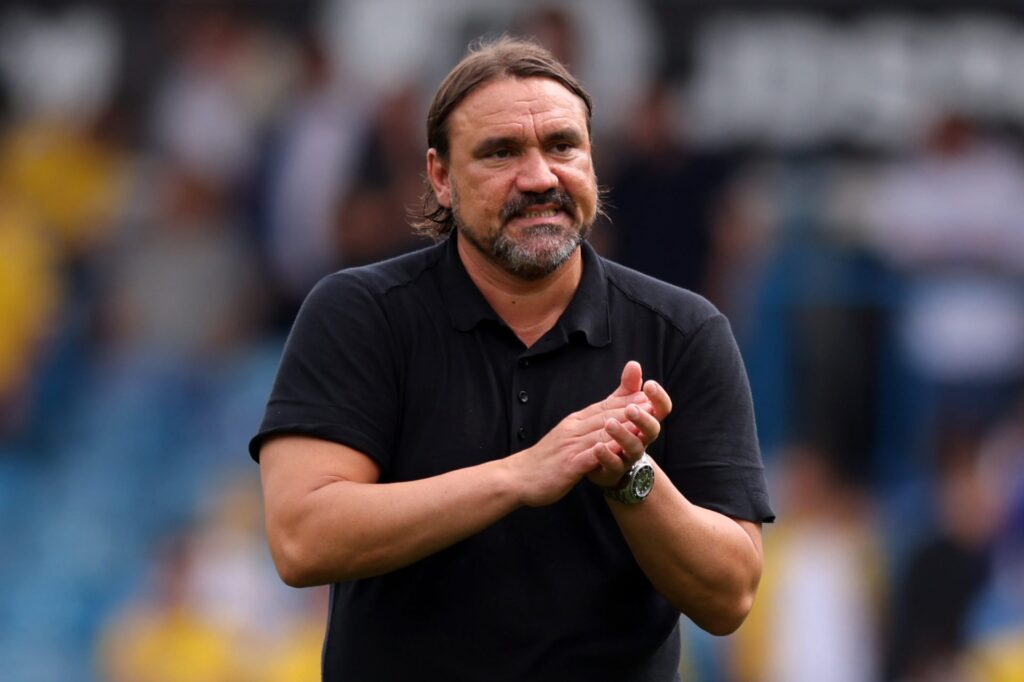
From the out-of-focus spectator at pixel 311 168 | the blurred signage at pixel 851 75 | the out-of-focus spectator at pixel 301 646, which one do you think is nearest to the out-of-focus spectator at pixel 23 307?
the out-of-focus spectator at pixel 311 168

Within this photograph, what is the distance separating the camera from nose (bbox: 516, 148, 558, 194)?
3.60m

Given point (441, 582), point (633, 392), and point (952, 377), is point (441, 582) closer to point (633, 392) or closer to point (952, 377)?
point (633, 392)

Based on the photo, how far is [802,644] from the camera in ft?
30.0

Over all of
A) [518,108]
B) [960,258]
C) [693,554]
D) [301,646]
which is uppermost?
[518,108]

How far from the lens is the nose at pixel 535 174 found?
3.60 m

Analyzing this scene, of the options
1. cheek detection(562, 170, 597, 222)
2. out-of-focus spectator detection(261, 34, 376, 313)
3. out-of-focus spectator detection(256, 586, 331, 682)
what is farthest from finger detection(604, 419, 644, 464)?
out-of-focus spectator detection(261, 34, 376, 313)

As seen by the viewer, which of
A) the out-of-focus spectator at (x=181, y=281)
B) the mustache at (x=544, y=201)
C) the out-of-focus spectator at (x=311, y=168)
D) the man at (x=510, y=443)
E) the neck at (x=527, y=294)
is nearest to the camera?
the man at (x=510, y=443)

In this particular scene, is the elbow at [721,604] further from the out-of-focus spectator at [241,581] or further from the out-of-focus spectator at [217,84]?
the out-of-focus spectator at [217,84]

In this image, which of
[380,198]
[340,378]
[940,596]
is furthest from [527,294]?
[380,198]

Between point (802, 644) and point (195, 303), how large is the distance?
403 cm

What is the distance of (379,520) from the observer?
337cm

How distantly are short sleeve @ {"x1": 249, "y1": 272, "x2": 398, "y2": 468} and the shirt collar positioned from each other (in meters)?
0.16

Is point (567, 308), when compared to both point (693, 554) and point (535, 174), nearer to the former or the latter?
point (535, 174)

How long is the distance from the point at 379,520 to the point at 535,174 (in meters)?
0.78
